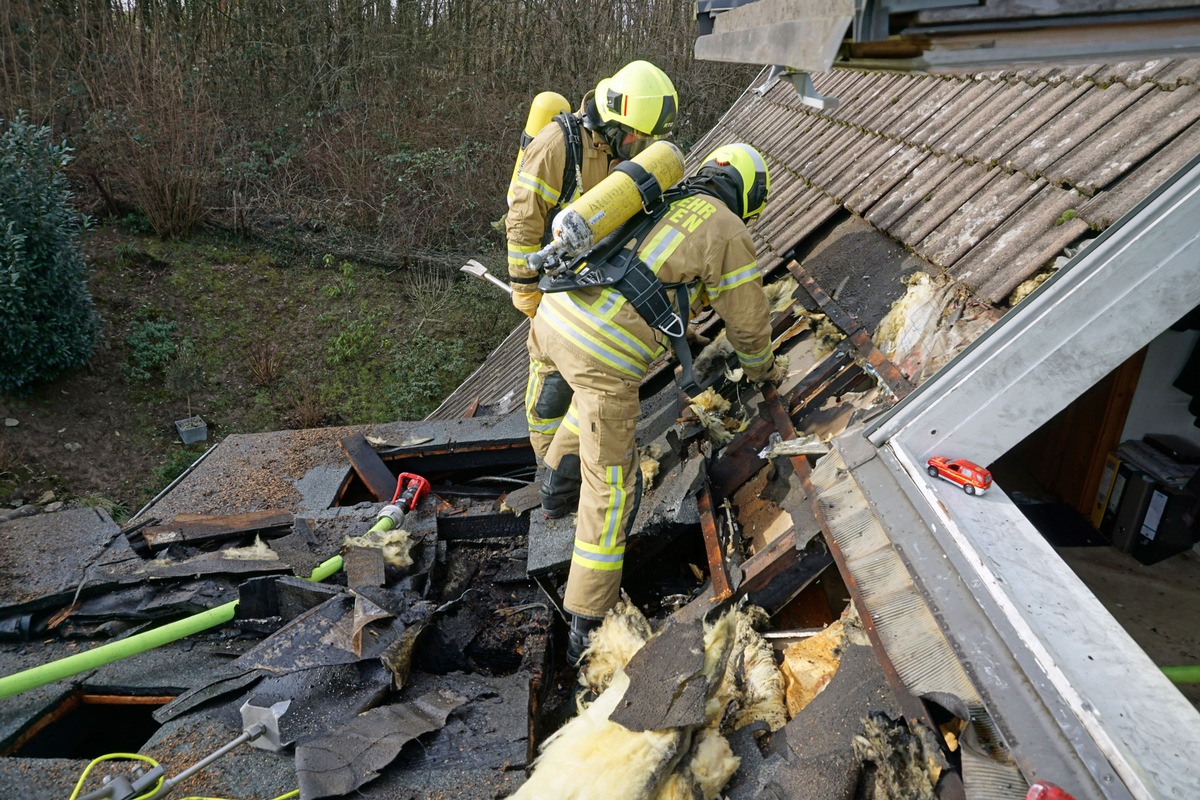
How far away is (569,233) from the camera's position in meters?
3.29

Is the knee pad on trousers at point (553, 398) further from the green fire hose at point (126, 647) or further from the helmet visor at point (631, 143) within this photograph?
the helmet visor at point (631, 143)

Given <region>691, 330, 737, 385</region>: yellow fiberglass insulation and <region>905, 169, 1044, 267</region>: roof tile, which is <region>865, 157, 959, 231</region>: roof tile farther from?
<region>691, 330, 737, 385</region>: yellow fiberglass insulation

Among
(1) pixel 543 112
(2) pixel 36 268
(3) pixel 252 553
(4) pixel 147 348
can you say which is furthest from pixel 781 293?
(4) pixel 147 348

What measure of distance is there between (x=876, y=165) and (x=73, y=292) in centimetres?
912

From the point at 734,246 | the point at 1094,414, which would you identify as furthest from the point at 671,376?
the point at 1094,414

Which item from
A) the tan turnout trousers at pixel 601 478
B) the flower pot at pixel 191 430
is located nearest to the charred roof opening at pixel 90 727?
the tan turnout trousers at pixel 601 478

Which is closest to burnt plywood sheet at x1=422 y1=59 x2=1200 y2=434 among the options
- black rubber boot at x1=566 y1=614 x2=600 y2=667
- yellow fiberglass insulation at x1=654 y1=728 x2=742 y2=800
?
yellow fiberglass insulation at x1=654 y1=728 x2=742 y2=800

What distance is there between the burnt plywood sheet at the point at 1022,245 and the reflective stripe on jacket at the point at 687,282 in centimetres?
84

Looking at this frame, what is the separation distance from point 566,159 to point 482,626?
106 inches

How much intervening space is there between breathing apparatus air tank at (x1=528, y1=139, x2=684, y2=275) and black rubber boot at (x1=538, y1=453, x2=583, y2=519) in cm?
95

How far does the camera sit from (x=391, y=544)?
12.8 ft

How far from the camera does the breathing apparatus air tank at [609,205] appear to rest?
3.30 metres

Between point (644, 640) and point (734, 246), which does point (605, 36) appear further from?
point (644, 640)

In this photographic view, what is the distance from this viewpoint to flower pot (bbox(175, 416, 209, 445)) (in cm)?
958
